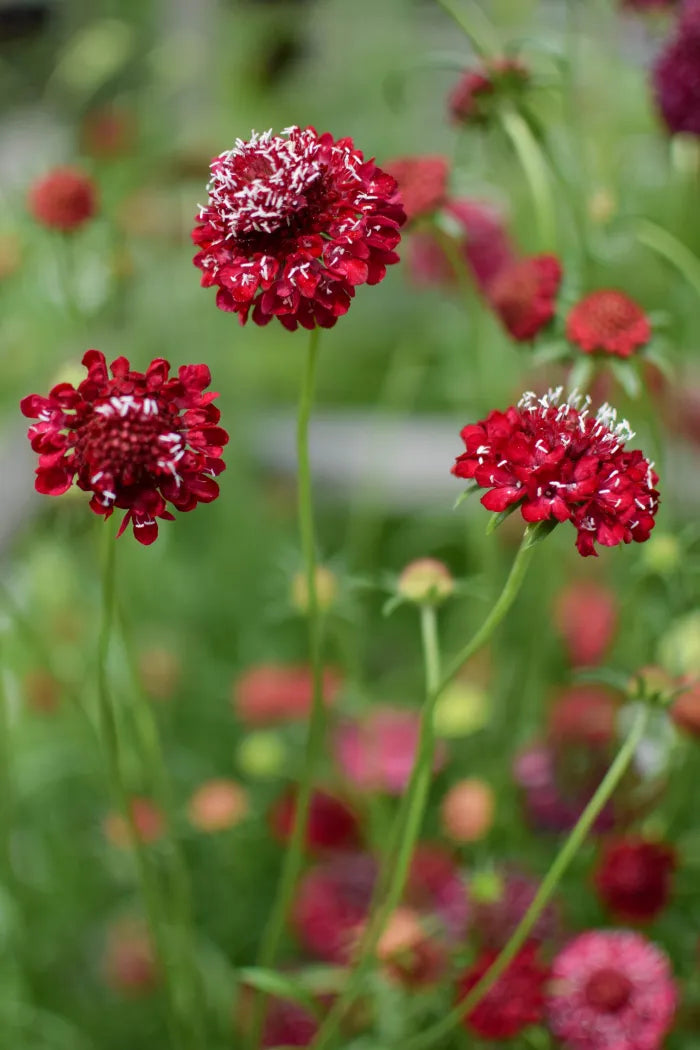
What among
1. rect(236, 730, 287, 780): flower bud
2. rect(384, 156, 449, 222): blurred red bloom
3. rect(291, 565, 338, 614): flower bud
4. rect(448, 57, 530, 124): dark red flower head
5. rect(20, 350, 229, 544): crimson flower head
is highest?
rect(448, 57, 530, 124): dark red flower head

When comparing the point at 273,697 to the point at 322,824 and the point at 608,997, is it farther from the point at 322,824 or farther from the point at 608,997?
the point at 608,997

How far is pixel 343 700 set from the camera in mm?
877

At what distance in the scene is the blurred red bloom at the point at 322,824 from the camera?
88cm

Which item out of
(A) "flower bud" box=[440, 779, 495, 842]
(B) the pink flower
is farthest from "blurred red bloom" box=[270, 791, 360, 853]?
(A) "flower bud" box=[440, 779, 495, 842]

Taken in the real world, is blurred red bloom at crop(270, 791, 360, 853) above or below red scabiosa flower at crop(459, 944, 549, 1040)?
above

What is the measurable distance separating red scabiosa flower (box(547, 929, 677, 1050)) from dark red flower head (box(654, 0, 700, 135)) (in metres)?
0.47

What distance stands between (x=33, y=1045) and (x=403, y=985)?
256mm

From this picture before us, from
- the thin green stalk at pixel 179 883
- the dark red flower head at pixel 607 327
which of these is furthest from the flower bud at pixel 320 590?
the dark red flower head at pixel 607 327

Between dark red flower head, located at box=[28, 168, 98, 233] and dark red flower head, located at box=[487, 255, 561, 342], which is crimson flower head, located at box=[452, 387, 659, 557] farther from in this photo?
dark red flower head, located at box=[28, 168, 98, 233]

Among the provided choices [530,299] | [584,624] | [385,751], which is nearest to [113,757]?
[530,299]

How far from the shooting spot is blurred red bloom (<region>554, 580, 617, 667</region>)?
37.8 inches

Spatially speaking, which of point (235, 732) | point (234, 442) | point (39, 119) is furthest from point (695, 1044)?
point (39, 119)

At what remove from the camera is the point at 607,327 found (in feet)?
1.99

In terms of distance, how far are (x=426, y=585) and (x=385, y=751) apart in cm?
39
